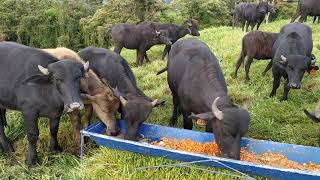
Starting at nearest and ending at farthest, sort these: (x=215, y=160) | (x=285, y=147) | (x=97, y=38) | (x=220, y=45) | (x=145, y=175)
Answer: (x=215, y=160)
(x=145, y=175)
(x=285, y=147)
(x=220, y=45)
(x=97, y=38)

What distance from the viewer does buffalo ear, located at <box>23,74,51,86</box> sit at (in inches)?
213

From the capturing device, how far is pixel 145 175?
514 centimetres

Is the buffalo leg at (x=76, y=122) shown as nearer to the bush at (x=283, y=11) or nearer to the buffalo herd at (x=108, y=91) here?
the buffalo herd at (x=108, y=91)

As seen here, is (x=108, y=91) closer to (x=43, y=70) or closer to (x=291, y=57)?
(x=43, y=70)

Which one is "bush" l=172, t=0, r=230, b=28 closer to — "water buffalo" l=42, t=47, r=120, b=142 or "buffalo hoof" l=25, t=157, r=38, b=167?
"water buffalo" l=42, t=47, r=120, b=142

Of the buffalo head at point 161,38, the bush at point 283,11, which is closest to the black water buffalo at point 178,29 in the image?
the buffalo head at point 161,38

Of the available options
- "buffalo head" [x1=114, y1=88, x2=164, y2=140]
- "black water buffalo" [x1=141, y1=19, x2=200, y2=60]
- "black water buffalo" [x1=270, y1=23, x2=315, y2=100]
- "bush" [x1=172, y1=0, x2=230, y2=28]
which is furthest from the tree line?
"buffalo head" [x1=114, y1=88, x2=164, y2=140]

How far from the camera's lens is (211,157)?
15.3ft

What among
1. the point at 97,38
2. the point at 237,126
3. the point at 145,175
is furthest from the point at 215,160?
the point at 97,38

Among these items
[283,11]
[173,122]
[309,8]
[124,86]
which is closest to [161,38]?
[309,8]

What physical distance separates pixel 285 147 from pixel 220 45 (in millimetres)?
7698

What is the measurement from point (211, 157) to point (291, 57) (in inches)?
153

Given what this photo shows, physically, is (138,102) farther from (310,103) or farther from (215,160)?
(310,103)

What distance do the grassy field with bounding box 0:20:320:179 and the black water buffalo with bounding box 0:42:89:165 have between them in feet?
1.06
